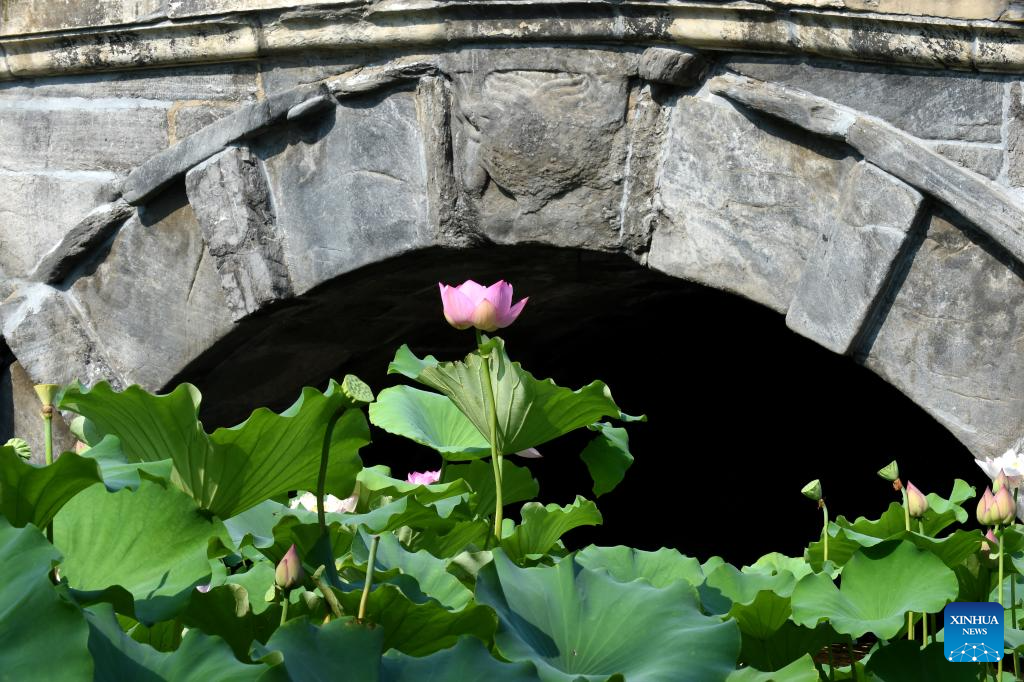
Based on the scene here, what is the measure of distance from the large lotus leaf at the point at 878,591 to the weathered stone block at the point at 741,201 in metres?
1.23

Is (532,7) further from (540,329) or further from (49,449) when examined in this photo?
(49,449)

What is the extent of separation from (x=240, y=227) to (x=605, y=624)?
199 centimetres

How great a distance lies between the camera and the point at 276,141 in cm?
273

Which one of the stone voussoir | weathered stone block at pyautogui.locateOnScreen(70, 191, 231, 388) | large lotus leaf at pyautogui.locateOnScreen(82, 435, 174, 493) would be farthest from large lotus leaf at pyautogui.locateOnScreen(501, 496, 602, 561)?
weathered stone block at pyautogui.locateOnScreen(70, 191, 231, 388)

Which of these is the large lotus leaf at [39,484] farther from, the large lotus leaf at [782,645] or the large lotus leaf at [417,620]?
the large lotus leaf at [782,645]

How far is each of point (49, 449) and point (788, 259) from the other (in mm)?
1538

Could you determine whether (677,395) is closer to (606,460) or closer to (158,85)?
(158,85)

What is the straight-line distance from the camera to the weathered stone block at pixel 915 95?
6.94 ft

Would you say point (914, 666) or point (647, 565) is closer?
point (914, 666)

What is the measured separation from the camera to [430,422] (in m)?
1.42

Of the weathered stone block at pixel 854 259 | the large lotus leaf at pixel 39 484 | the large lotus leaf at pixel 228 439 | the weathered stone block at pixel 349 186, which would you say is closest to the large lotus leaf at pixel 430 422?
the large lotus leaf at pixel 228 439

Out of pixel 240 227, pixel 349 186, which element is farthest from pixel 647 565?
pixel 240 227

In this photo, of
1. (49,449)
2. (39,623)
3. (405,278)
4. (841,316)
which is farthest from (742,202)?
(39,623)

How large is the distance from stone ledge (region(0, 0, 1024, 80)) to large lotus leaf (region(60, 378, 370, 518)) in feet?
4.64
